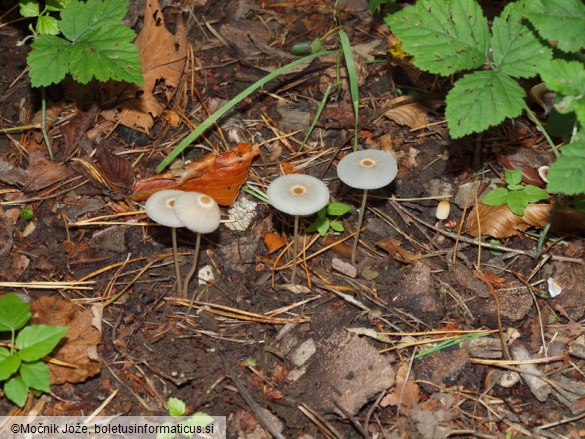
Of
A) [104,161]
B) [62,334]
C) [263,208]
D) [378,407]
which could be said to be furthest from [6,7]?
[378,407]

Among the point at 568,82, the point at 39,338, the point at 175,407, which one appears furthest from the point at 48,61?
the point at 568,82

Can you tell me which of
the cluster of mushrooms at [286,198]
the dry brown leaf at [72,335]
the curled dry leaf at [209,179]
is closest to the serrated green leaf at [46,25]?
the curled dry leaf at [209,179]

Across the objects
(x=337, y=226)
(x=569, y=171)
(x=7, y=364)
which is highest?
(x=569, y=171)

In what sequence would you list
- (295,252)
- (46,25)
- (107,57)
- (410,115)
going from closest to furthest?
(295,252) → (107,57) → (46,25) → (410,115)

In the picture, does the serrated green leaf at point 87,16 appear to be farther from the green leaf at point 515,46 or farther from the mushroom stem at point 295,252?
the green leaf at point 515,46

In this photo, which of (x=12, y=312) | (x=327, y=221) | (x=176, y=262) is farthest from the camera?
(x=327, y=221)

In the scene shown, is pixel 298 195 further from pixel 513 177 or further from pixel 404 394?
pixel 513 177

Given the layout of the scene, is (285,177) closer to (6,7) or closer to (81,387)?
(81,387)
